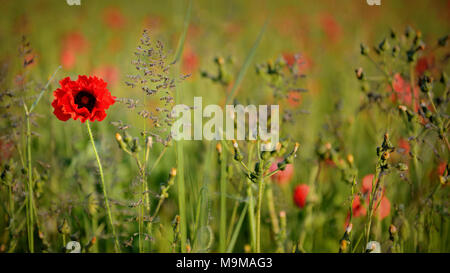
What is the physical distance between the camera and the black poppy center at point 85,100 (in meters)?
0.78

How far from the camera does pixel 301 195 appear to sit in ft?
3.77

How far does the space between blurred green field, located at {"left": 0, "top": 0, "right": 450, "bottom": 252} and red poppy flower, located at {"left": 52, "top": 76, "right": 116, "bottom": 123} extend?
0.04 metres

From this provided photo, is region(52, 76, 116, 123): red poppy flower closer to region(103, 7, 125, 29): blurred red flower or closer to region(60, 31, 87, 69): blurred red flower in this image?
region(60, 31, 87, 69): blurred red flower

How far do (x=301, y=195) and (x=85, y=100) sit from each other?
27.8 inches

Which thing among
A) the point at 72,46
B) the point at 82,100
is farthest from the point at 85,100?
the point at 72,46

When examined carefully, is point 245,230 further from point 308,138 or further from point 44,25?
point 44,25

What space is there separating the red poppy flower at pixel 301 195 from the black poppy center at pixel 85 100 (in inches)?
26.8

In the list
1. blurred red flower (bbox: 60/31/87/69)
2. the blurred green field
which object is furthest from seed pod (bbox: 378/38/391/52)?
blurred red flower (bbox: 60/31/87/69)

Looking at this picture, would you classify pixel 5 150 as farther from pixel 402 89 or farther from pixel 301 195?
pixel 402 89

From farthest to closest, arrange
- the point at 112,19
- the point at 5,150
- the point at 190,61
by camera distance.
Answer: the point at 112,19 → the point at 190,61 → the point at 5,150

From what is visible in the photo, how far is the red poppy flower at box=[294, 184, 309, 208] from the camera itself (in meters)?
1.14

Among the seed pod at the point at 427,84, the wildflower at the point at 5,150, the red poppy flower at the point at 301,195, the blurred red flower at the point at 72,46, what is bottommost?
the red poppy flower at the point at 301,195

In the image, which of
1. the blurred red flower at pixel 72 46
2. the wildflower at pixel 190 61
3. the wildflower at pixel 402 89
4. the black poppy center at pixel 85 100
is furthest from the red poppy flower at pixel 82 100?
the blurred red flower at pixel 72 46

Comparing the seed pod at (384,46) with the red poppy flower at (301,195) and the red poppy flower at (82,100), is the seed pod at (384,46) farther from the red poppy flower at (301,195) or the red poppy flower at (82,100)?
the red poppy flower at (82,100)
